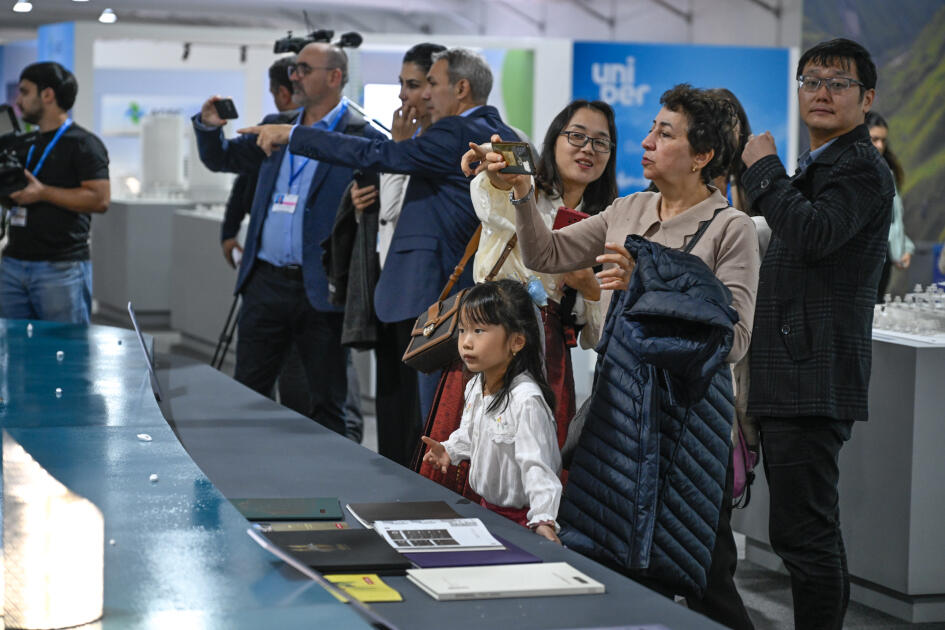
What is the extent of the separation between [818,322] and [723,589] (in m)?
0.58

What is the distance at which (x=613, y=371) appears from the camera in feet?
7.59

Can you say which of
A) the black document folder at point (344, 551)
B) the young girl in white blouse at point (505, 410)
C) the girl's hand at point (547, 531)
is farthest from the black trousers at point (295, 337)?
the black document folder at point (344, 551)

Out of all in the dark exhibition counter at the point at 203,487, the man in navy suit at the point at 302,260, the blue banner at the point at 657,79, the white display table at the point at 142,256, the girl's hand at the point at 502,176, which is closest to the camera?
the dark exhibition counter at the point at 203,487

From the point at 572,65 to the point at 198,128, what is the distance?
21.7 feet

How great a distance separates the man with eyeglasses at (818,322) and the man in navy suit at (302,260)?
1816 millimetres

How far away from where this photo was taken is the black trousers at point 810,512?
2650 millimetres

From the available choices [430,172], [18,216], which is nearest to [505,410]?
[430,172]

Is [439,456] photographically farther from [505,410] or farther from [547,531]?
[547,531]

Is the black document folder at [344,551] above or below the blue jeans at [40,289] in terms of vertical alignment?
below

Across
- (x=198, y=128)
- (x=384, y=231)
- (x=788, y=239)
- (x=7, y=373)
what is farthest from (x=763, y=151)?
(x=198, y=128)

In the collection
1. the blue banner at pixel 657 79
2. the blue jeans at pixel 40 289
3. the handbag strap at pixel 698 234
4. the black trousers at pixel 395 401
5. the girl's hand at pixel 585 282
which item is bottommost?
the black trousers at pixel 395 401

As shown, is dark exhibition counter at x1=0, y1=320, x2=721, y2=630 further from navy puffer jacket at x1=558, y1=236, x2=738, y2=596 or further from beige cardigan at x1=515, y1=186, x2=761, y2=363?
beige cardigan at x1=515, y1=186, x2=761, y2=363

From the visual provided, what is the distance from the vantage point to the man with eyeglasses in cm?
258

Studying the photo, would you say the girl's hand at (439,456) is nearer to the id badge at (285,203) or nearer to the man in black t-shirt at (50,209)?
the id badge at (285,203)
